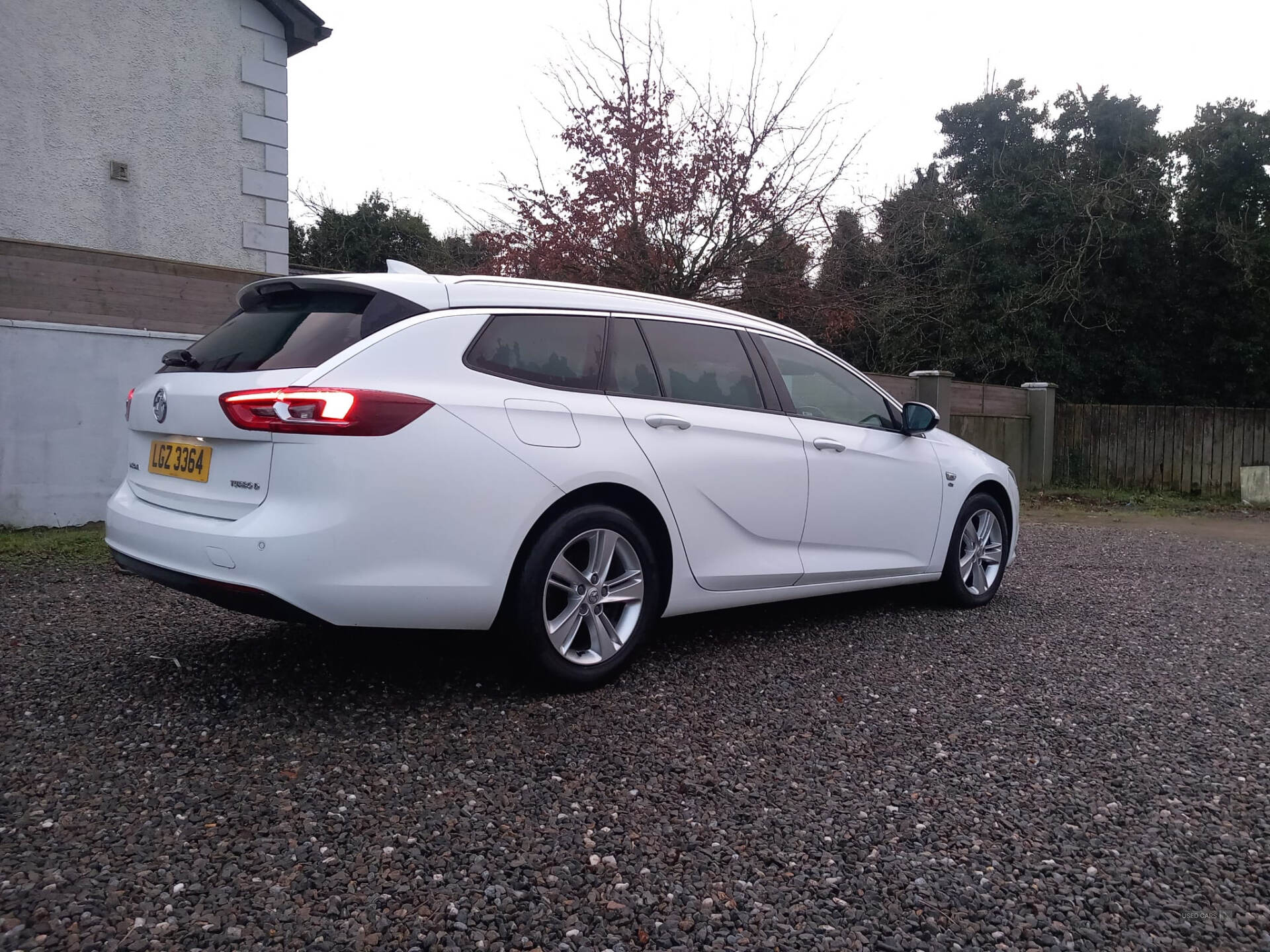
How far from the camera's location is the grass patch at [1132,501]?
13938 mm

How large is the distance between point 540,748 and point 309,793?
0.77m

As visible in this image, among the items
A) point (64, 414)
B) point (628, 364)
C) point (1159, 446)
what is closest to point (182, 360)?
point (628, 364)

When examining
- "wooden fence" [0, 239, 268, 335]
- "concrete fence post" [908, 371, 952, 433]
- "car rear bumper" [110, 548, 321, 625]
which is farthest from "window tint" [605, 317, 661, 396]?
"concrete fence post" [908, 371, 952, 433]

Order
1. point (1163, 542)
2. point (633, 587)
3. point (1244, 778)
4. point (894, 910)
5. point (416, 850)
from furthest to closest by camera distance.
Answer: point (1163, 542), point (633, 587), point (1244, 778), point (416, 850), point (894, 910)

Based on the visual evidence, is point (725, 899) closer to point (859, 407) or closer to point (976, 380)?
point (859, 407)

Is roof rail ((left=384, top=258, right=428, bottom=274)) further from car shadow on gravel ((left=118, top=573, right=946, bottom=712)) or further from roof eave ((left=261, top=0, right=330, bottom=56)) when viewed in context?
roof eave ((left=261, top=0, right=330, bottom=56))

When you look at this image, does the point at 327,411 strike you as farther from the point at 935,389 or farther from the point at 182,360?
the point at 935,389

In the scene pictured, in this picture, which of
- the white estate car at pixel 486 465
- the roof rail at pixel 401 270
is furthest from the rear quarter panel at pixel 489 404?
the roof rail at pixel 401 270

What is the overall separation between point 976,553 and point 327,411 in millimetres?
4125

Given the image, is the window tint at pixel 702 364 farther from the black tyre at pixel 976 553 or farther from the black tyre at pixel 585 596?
the black tyre at pixel 976 553

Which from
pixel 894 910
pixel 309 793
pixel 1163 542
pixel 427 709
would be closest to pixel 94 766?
pixel 309 793

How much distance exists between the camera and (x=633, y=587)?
3.93 metres

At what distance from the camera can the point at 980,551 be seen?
19.2 ft

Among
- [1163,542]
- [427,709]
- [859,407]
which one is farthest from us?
[1163,542]
